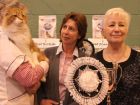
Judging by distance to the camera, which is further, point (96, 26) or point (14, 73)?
point (96, 26)

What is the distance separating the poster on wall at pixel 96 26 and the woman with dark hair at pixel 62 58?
2.28 ft

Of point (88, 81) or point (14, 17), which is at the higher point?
point (14, 17)

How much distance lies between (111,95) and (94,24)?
1.18 m

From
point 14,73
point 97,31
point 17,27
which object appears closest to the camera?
point 14,73

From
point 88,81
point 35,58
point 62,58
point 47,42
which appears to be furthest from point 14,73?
point 47,42

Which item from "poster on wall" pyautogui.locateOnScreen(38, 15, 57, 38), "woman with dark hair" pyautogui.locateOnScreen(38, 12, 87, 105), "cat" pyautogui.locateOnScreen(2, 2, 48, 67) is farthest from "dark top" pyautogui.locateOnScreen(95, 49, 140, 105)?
"poster on wall" pyautogui.locateOnScreen(38, 15, 57, 38)

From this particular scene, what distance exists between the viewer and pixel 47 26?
2676 mm

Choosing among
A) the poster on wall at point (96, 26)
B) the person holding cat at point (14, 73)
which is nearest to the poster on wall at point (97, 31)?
the poster on wall at point (96, 26)

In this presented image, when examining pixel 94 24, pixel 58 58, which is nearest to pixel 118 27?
pixel 58 58

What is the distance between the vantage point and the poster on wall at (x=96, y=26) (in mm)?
2639

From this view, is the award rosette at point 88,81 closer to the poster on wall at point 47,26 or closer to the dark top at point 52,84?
the dark top at point 52,84

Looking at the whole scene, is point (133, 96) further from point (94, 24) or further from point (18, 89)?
point (94, 24)

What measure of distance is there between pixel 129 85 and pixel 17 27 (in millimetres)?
618

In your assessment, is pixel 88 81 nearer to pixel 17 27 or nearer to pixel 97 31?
pixel 17 27
